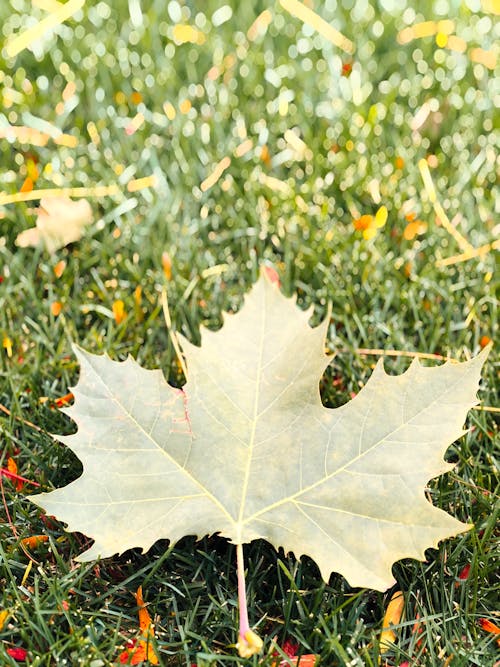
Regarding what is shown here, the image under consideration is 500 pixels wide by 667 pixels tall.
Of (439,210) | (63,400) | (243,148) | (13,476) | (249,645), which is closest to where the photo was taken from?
(249,645)

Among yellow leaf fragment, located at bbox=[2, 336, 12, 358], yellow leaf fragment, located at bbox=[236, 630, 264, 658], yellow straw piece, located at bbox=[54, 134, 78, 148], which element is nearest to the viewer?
yellow leaf fragment, located at bbox=[236, 630, 264, 658]

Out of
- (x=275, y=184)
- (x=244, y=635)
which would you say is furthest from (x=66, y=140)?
(x=244, y=635)

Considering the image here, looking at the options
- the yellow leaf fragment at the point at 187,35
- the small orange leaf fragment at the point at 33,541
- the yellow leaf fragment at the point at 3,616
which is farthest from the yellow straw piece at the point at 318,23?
the yellow leaf fragment at the point at 3,616

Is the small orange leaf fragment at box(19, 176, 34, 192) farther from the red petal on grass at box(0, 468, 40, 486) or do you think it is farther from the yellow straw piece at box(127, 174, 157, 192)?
the red petal on grass at box(0, 468, 40, 486)

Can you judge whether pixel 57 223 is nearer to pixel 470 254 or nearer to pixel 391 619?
pixel 470 254

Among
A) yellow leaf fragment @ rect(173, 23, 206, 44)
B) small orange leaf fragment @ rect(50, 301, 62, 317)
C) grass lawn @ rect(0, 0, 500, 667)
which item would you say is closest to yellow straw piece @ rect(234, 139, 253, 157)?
grass lawn @ rect(0, 0, 500, 667)

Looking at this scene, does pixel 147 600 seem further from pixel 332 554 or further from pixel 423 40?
pixel 423 40
